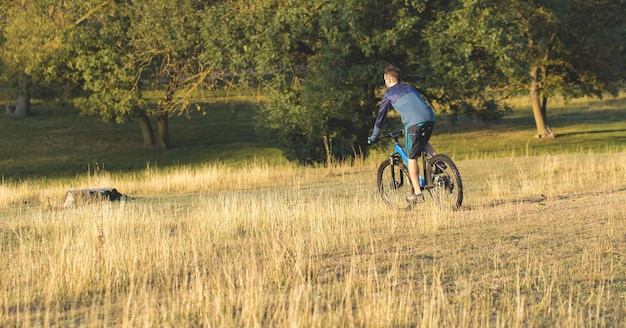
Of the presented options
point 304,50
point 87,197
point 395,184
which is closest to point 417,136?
point 395,184

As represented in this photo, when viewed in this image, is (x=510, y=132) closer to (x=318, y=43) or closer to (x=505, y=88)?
(x=505, y=88)

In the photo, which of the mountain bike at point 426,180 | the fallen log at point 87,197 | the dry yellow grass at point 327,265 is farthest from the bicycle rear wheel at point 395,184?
the fallen log at point 87,197

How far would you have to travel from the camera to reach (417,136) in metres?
11.5

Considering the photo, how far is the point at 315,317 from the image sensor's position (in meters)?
5.94

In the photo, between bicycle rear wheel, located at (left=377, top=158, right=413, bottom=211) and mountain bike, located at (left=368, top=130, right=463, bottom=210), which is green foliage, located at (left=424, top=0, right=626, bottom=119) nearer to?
bicycle rear wheel, located at (left=377, top=158, right=413, bottom=211)

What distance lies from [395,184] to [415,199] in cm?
85

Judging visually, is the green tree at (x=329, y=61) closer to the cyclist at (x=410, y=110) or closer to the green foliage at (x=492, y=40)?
the green foliage at (x=492, y=40)

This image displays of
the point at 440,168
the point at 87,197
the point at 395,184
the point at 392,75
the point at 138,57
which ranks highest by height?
the point at 138,57

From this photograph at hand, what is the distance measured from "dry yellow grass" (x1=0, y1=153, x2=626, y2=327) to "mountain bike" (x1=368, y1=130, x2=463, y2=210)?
26cm

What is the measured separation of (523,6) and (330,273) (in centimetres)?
2103

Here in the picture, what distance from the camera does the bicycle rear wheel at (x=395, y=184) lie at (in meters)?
12.3

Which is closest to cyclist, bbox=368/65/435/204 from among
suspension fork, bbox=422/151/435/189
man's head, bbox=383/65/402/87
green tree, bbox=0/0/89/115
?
man's head, bbox=383/65/402/87

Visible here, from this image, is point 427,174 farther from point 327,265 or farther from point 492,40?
point 492,40

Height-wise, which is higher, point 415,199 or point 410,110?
point 410,110
